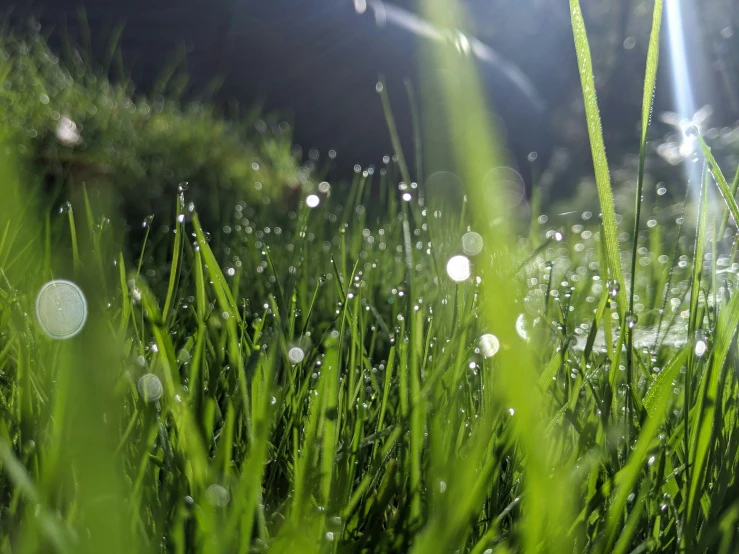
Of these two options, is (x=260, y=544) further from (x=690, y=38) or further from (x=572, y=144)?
(x=572, y=144)

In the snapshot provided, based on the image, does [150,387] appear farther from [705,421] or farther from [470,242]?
[470,242]

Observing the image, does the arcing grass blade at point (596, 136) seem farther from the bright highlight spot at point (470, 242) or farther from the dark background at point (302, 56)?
the dark background at point (302, 56)

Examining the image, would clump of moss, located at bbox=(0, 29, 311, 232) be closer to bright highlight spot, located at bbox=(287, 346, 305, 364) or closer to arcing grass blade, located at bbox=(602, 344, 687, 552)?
bright highlight spot, located at bbox=(287, 346, 305, 364)

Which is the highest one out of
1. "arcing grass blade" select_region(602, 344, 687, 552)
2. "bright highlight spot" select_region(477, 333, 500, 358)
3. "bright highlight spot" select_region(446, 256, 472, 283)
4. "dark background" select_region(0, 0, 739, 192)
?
"dark background" select_region(0, 0, 739, 192)

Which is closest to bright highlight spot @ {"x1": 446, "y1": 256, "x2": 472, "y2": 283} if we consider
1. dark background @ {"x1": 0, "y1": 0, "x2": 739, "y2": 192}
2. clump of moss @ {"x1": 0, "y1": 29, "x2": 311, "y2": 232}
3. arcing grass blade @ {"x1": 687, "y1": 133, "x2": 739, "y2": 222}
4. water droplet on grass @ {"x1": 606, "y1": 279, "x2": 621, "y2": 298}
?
water droplet on grass @ {"x1": 606, "y1": 279, "x2": 621, "y2": 298}

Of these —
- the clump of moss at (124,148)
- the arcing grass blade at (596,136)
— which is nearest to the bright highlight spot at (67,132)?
the clump of moss at (124,148)

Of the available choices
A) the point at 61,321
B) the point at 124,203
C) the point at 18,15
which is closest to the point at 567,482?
the point at 61,321
